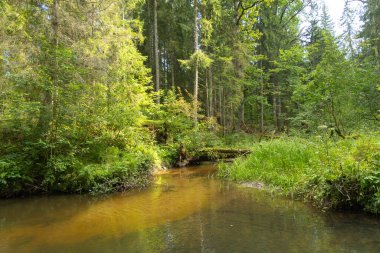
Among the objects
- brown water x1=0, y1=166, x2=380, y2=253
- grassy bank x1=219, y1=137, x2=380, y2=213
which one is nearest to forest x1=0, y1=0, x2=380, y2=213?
grassy bank x1=219, y1=137, x2=380, y2=213

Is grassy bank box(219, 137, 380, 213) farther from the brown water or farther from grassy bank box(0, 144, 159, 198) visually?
grassy bank box(0, 144, 159, 198)

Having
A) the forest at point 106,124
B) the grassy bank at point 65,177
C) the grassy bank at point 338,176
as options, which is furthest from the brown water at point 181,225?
the forest at point 106,124

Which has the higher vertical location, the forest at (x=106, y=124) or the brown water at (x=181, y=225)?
the forest at (x=106, y=124)

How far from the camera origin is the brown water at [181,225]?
4367 millimetres

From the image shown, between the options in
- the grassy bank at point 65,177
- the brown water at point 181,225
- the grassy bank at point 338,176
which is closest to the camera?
A: the brown water at point 181,225

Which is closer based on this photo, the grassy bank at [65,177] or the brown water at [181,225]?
the brown water at [181,225]

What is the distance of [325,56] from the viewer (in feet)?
40.8

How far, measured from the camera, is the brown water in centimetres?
437

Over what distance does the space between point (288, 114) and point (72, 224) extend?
24705 millimetres

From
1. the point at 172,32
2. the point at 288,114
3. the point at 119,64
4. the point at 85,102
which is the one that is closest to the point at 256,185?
the point at 85,102

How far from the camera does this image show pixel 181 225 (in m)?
5.40

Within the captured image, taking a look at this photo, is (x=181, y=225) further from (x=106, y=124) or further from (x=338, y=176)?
(x=106, y=124)

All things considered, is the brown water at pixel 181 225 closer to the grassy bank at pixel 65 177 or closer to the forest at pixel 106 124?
the grassy bank at pixel 65 177

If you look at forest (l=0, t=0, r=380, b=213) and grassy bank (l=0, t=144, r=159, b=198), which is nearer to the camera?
forest (l=0, t=0, r=380, b=213)
